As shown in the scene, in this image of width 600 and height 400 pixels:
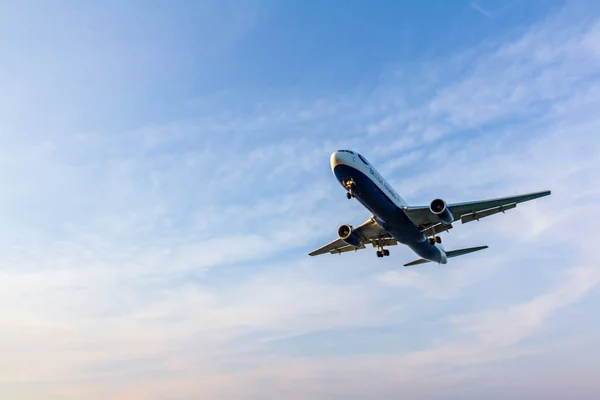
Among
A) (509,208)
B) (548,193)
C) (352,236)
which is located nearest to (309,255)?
(352,236)

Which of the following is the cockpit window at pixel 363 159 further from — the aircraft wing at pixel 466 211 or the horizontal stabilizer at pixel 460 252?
the horizontal stabilizer at pixel 460 252

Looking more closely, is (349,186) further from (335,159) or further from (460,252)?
(460,252)

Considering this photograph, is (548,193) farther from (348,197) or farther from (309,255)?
(309,255)

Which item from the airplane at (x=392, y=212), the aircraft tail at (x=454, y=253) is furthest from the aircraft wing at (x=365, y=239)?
the aircraft tail at (x=454, y=253)

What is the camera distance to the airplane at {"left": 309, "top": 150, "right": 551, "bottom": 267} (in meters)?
48.9

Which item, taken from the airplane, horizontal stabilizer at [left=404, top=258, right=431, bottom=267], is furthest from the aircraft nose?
horizontal stabilizer at [left=404, top=258, right=431, bottom=267]

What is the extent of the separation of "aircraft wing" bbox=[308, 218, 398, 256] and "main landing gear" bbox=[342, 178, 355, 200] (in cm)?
1003

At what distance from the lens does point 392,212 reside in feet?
171

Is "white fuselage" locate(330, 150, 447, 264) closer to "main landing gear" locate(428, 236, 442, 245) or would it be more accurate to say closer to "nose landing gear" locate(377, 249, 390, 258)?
"main landing gear" locate(428, 236, 442, 245)

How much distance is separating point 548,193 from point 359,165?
55.5 feet

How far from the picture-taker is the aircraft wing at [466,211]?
5194 centimetres

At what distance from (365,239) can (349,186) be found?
15.4m

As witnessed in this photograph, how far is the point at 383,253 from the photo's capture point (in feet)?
205

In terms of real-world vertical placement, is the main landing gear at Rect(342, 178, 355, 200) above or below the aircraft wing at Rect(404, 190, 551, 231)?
above
